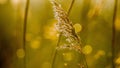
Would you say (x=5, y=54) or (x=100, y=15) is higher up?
(x=100, y=15)

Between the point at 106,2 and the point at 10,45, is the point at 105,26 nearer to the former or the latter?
the point at 106,2

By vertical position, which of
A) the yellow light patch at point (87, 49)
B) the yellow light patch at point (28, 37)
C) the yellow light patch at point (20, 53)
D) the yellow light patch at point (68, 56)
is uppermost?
the yellow light patch at point (28, 37)

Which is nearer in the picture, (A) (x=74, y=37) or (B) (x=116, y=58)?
A: (A) (x=74, y=37)

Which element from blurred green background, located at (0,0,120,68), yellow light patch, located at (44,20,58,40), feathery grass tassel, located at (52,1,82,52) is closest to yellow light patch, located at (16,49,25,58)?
blurred green background, located at (0,0,120,68)

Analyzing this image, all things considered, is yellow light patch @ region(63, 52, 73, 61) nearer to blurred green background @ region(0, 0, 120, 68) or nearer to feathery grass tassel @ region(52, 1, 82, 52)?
blurred green background @ region(0, 0, 120, 68)

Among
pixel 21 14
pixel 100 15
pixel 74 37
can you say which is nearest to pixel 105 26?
pixel 100 15

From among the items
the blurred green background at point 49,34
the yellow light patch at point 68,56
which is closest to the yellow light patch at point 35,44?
the blurred green background at point 49,34

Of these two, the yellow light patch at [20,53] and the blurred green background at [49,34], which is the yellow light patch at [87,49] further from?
the yellow light patch at [20,53]

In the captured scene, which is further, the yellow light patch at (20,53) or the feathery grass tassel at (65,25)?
the yellow light patch at (20,53)
